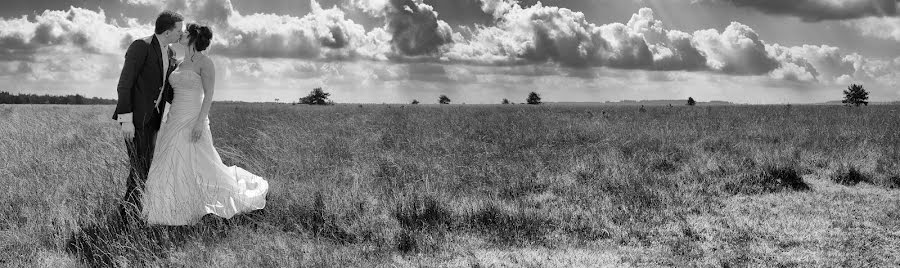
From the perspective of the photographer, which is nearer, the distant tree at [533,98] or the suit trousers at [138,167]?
the suit trousers at [138,167]

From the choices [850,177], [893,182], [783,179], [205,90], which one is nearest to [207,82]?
[205,90]

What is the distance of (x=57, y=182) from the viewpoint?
20.5 ft

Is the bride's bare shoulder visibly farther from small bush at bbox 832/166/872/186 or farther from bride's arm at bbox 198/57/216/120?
small bush at bbox 832/166/872/186

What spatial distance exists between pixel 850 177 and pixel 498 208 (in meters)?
5.14

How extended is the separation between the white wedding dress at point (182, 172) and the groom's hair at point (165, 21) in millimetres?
366

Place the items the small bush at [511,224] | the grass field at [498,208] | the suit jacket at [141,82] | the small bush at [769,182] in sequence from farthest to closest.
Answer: the small bush at [769,182], the small bush at [511,224], the suit jacket at [141,82], the grass field at [498,208]

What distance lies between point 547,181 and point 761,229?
8.59ft

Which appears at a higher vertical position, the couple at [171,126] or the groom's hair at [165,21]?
the groom's hair at [165,21]

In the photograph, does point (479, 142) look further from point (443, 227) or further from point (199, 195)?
point (199, 195)

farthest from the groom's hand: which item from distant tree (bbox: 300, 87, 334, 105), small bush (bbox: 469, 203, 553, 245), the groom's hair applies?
distant tree (bbox: 300, 87, 334, 105)

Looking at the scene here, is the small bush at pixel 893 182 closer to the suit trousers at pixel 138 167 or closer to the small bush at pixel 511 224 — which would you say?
the small bush at pixel 511 224

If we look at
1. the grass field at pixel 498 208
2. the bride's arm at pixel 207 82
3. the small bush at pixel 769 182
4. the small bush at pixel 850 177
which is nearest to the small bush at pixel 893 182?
the grass field at pixel 498 208

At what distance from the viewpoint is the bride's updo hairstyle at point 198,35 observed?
4652mm

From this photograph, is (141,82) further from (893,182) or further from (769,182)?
(893,182)
